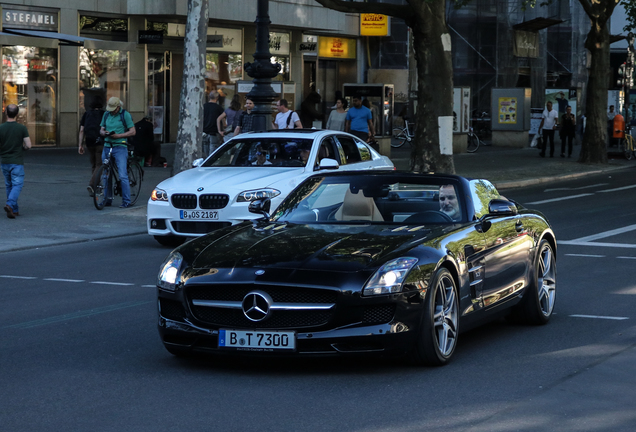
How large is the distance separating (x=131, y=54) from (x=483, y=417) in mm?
31481

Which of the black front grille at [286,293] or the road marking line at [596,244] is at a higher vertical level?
the black front grille at [286,293]

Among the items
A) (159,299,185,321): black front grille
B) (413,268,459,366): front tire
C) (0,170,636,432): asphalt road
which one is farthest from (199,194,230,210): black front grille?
(413,268,459,366): front tire

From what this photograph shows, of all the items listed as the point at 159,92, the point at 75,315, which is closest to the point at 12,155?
the point at 75,315

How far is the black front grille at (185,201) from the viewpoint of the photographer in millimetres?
13320

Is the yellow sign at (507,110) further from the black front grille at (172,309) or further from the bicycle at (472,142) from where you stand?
the black front grille at (172,309)

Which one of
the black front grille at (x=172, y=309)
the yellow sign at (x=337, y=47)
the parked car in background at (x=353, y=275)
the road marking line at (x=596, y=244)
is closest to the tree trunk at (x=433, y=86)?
the road marking line at (x=596, y=244)

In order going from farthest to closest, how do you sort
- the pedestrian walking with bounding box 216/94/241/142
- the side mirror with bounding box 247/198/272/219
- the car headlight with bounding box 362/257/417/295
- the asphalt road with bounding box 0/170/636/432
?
1. the pedestrian walking with bounding box 216/94/241/142
2. the side mirror with bounding box 247/198/272/219
3. the car headlight with bounding box 362/257/417/295
4. the asphalt road with bounding box 0/170/636/432

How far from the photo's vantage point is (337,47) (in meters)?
48.5

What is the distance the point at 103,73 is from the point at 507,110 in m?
14.9

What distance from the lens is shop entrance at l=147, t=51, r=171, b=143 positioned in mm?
36500

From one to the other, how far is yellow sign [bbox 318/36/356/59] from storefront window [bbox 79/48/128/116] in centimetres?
1364

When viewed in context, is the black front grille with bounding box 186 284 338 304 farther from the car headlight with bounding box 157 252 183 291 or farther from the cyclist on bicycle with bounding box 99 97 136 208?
the cyclist on bicycle with bounding box 99 97 136 208

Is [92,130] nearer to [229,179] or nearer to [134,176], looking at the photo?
[134,176]

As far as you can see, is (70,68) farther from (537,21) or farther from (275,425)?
(275,425)
